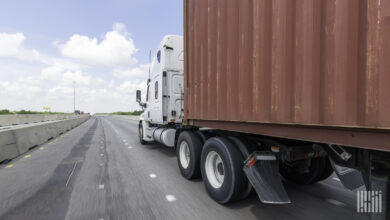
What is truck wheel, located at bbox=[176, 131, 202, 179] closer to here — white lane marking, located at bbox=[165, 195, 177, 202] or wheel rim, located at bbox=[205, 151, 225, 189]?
wheel rim, located at bbox=[205, 151, 225, 189]

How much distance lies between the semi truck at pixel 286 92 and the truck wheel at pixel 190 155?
0.03 metres

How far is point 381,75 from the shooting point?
4.24ft

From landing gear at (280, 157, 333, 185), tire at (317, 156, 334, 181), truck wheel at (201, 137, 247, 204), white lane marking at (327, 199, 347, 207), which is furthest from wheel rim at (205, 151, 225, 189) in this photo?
tire at (317, 156, 334, 181)

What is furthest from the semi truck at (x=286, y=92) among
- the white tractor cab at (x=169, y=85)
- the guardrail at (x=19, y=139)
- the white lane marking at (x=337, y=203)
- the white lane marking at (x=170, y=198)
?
the guardrail at (x=19, y=139)

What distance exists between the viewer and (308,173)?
3467mm

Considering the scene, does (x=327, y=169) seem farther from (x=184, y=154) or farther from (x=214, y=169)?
(x=184, y=154)

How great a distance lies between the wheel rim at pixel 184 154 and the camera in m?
4.18

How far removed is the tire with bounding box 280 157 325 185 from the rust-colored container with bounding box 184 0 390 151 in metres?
1.87

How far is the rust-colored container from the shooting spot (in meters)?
1.35

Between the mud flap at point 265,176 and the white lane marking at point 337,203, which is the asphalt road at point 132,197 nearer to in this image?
the white lane marking at point 337,203

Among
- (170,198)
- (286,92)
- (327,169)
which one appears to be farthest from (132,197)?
(327,169)

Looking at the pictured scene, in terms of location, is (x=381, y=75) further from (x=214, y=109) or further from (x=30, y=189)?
(x=30, y=189)

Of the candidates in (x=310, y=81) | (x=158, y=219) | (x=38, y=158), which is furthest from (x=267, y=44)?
(x=38, y=158)

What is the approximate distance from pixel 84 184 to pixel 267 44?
418 cm
